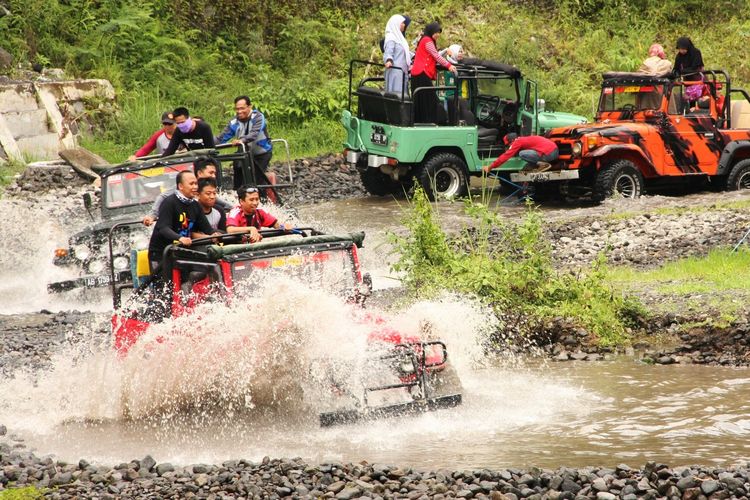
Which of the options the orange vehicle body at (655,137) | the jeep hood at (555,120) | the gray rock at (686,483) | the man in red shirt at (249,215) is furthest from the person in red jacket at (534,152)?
the gray rock at (686,483)

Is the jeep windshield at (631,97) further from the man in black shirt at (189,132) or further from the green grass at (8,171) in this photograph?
the green grass at (8,171)

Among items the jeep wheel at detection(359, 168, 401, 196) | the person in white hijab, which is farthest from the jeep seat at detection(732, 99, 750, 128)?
the jeep wheel at detection(359, 168, 401, 196)

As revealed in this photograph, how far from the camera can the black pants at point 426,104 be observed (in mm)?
19047

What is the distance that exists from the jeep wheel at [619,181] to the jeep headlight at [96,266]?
27.9 ft

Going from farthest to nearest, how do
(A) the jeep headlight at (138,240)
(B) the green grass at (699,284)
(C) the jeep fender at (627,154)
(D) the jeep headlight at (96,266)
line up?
1. (C) the jeep fender at (627,154)
2. (D) the jeep headlight at (96,266)
3. (A) the jeep headlight at (138,240)
4. (B) the green grass at (699,284)

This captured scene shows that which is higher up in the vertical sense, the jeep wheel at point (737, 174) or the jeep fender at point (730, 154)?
the jeep fender at point (730, 154)

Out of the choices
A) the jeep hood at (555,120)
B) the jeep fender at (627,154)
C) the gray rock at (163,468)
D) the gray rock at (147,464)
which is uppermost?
the jeep hood at (555,120)

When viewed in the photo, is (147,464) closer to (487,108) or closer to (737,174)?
(487,108)

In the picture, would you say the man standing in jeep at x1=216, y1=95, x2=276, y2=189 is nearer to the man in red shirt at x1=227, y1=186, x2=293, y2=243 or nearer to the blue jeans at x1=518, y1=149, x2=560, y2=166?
the blue jeans at x1=518, y1=149, x2=560, y2=166

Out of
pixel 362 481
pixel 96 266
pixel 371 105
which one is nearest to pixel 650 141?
pixel 371 105

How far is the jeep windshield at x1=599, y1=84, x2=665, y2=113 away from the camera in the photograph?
18922mm

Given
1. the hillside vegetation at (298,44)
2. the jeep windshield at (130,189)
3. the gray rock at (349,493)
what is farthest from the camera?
the hillside vegetation at (298,44)

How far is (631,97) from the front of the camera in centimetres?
1928

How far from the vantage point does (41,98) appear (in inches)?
859
